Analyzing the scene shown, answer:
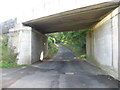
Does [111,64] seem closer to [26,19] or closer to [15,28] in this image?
[26,19]

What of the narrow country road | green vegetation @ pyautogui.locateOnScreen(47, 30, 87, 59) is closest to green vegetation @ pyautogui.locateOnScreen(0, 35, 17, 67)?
the narrow country road

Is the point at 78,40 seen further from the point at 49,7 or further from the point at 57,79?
the point at 57,79

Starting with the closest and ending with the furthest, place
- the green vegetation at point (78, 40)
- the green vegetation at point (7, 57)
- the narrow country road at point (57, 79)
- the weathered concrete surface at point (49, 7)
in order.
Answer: the narrow country road at point (57, 79)
the weathered concrete surface at point (49, 7)
the green vegetation at point (7, 57)
the green vegetation at point (78, 40)

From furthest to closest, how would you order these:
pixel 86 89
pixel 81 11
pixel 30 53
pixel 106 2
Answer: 1. pixel 30 53
2. pixel 81 11
3. pixel 106 2
4. pixel 86 89

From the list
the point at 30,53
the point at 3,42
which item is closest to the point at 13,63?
the point at 30,53

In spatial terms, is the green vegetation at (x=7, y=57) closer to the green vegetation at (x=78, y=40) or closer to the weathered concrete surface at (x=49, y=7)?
the weathered concrete surface at (x=49, y=7)

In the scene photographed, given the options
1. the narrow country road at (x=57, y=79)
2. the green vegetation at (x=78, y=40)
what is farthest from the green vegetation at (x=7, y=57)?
the green vegetation at (x=78, y=40)

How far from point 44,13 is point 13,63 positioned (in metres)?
5.70

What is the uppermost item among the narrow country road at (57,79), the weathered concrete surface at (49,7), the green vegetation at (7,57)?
the weathered concrete surface at (49,7)

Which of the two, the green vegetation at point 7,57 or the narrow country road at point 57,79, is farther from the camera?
the green vegetation at point 7,57

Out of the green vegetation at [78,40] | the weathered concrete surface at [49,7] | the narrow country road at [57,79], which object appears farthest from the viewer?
the green vegetation at [78,40]

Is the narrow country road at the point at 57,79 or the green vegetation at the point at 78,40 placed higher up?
the green vegetation at the point at 78,40

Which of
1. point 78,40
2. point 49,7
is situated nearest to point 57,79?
point 49,7

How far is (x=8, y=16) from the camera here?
16500 millimetres
